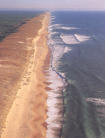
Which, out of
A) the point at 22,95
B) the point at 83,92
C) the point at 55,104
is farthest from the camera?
the point at 83,92

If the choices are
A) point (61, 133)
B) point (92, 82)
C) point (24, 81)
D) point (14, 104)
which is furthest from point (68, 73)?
point (61, 133)

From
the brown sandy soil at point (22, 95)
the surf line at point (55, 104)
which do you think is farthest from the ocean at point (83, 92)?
the brown sandy soil at point (22, 95)

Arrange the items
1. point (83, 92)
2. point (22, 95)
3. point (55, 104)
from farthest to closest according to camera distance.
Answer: point (83, 92) → point (22, 95) → point (55, 104)

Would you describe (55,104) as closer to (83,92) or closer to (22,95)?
(22,95)

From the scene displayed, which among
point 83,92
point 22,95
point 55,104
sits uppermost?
point 22,95

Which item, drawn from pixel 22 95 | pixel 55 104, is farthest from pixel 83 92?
pixel 22 95

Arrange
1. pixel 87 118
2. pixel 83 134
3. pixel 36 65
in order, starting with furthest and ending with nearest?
pixel 36 65, pixel 87 118, pixel 83 134

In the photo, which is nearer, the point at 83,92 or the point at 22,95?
the point at 22,95

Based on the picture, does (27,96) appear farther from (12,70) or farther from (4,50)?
(4,50)

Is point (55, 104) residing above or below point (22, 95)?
below
